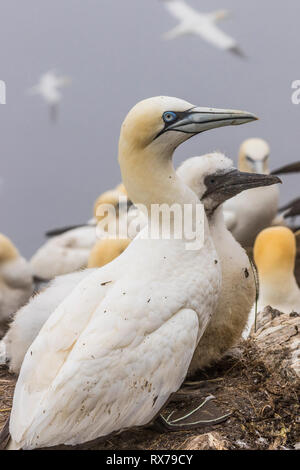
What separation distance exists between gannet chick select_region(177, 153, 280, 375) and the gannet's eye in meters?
0.62

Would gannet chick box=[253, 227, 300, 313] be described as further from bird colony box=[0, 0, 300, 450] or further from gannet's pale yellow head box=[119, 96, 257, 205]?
gannet's pale yellow head box=[119, 96, 257, 205]

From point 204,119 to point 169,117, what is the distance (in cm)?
12

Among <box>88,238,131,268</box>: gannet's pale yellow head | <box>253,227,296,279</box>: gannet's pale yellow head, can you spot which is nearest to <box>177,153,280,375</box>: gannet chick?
<box>88,238,131,268</box>: gannet's pale yellow head

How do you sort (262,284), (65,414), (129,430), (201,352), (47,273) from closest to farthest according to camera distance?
(65,414)
(129,430)
(201,352)
(262,284)
(47,273)

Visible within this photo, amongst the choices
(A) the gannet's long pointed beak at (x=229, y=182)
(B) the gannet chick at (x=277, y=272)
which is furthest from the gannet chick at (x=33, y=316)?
(B) the gannet chick at (x=277, y=272)

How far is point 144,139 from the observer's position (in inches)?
95.1

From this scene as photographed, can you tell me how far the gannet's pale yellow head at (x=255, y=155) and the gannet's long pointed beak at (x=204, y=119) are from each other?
13.8 feet

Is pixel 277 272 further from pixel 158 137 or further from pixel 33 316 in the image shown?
pixel 158 137

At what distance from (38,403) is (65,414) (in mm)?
102

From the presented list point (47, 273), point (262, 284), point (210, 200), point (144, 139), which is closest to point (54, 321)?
point (144, 139)

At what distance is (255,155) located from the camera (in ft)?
21.7

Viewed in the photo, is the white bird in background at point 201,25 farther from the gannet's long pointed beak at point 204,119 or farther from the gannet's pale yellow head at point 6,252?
the gannet's long pointed beak at point 204,119

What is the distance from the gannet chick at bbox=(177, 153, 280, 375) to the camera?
2.90m

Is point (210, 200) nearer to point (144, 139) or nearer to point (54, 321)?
point (144, 139)
